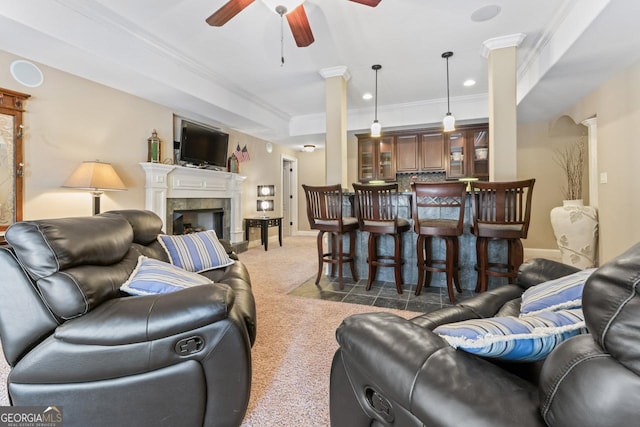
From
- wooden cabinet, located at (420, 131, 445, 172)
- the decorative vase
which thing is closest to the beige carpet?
the decorative vase

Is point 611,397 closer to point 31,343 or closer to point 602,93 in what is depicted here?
point 31,343

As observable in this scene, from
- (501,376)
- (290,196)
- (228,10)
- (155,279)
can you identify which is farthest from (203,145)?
(501,376)

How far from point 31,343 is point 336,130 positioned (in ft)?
11.5

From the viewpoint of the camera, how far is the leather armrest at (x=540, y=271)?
4.85ft

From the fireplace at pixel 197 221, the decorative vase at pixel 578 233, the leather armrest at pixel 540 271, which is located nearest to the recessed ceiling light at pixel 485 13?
the leather armrest at pixel 540 271

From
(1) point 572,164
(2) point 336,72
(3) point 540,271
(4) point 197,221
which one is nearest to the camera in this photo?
(3) point 540,271

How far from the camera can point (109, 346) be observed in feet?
3.28

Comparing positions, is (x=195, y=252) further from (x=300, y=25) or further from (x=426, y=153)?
(x=426, y=153)

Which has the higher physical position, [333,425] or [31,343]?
[31,343]

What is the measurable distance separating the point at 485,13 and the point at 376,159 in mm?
3184

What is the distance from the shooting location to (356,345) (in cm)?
80

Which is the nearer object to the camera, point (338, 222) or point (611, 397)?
point (611, 397)

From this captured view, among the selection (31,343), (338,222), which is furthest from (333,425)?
(338,222)

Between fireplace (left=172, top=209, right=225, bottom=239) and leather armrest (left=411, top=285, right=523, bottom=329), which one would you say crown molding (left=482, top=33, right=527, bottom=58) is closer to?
leather armrest (left=411, top=285, right=523, bottom=329)
